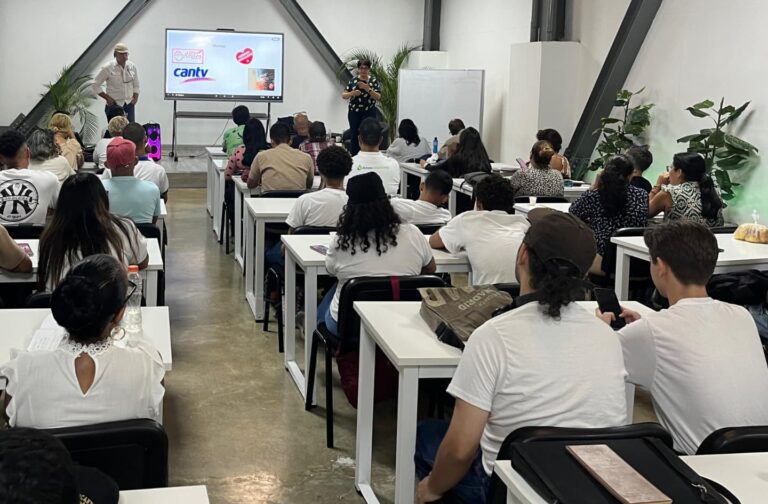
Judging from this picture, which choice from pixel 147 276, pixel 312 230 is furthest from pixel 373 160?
pixel 147 276

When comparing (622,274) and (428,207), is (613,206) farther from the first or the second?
(428,207)

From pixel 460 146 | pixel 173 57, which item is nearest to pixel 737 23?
pixel 460 146

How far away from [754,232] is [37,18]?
1061cm

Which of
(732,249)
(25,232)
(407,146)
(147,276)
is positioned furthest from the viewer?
(407,146)

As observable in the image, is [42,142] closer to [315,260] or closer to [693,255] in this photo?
[315,260]

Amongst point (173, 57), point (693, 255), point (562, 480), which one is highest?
point (173, 57)

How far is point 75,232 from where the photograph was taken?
12.2 ft

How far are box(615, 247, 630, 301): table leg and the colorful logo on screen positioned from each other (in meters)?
8.83

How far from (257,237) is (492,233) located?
188 cm

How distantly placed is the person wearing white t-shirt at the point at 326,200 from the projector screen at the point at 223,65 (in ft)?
26.0

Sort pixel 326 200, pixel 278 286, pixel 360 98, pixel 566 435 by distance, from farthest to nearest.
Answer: pixel 360 98
pixel 278 286
pixel 326 200
pixel 566 435

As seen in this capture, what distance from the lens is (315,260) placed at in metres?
4.20

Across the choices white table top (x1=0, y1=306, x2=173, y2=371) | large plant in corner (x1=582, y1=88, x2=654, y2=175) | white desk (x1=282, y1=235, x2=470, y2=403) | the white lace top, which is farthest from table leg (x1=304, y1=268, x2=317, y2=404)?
large plant in corner (x1=582, y1=88, x2=654, y2=175)

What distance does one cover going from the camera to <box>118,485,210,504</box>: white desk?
6.10 feet
